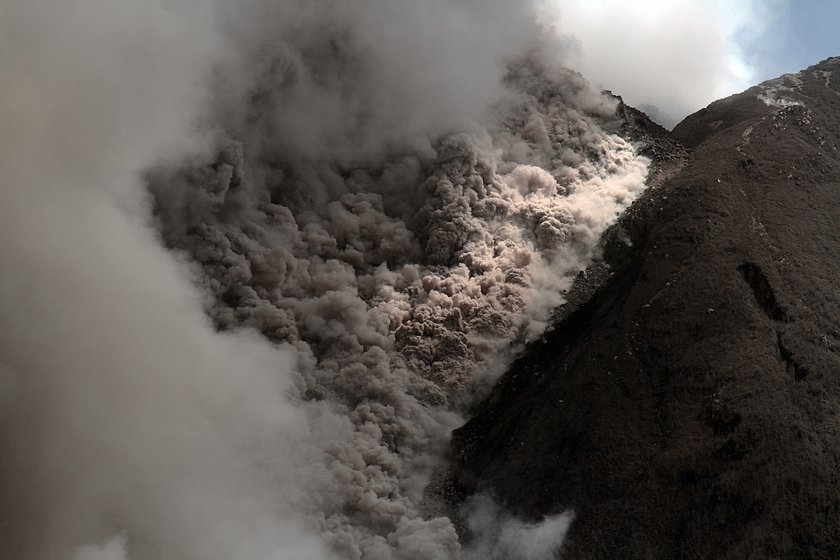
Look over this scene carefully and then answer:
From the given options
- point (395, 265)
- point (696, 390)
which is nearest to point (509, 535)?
point (696, 390)

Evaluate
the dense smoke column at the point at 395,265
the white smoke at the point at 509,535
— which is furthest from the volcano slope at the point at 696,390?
the dense smoke column at the point at 395,265

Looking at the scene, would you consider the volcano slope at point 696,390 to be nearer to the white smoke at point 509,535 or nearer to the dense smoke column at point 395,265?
the white smoke at point 509,535

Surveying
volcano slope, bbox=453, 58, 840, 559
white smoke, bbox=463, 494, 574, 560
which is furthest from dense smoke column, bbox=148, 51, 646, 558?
volcano slope, bbox=453, 58, 840, 559

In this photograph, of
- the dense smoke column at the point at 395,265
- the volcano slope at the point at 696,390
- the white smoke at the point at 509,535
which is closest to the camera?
the volcano slope at the point at 696,390

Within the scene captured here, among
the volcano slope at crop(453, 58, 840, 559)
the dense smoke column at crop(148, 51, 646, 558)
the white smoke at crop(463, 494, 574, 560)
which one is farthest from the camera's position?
the dense smoke column at crop(148, 51, 646, 558)

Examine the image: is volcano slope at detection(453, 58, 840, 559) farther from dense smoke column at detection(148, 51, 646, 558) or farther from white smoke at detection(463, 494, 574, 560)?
dense smoke column at detection(148, 51, 646, 558)

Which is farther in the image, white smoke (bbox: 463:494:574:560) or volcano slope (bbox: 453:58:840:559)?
white smoke (bbox: 463:494:574:560)
